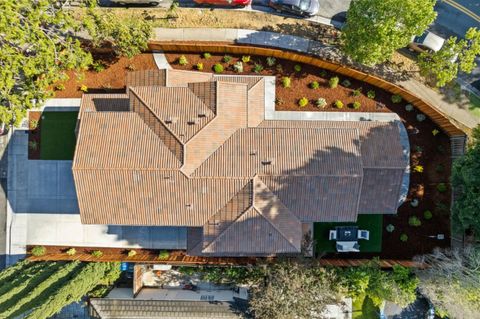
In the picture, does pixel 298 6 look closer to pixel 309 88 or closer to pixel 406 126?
pixel 309 88

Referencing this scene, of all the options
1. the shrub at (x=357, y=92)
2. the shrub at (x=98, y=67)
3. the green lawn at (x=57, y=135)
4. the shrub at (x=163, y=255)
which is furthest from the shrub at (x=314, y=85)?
the green lawn at (x=57, y=135)

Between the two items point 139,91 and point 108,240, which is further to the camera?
point 108,240

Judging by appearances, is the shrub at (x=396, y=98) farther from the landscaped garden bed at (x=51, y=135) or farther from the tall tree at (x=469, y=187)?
the landscaped garden bed at (x=51, y=135)

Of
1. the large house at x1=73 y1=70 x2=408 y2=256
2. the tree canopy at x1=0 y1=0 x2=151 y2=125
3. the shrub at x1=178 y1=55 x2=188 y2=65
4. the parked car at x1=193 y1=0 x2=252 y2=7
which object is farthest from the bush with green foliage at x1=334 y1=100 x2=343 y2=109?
the tree canopy at x1=0 y1=0 x2=151 y2=125

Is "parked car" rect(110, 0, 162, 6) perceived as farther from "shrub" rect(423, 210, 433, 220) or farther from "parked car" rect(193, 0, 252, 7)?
"shrub" rect(423, 210, 433, 220)

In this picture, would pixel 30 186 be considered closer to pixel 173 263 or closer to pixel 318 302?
pixel 173 263

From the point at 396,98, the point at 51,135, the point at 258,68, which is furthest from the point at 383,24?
the point at 51,135

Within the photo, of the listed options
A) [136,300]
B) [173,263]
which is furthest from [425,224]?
[136,300]

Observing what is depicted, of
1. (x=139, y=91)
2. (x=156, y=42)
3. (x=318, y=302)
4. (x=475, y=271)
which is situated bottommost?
(x=318, y=302)
